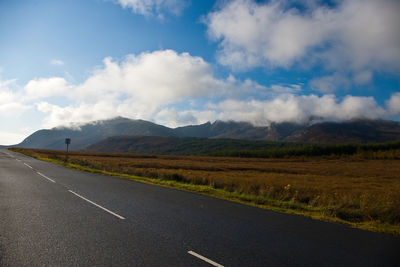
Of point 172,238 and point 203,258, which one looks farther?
point 172,238

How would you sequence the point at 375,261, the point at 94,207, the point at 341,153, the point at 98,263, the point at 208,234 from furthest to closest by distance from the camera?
the point at 341,153
the point at 94,207
the point at 208,234
the point at 375,261
the point at 98,263

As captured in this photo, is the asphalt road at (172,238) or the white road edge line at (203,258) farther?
the asphalt road at (172,238)

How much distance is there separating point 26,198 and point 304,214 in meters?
11.5

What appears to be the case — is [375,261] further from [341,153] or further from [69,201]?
[341,153]

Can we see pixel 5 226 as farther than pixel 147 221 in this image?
No

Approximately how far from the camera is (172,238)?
6.35 m

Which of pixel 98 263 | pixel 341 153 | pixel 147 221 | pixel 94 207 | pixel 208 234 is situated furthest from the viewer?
pixel 341 153

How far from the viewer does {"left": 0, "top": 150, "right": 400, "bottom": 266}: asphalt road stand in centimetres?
519

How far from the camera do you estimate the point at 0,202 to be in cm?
984

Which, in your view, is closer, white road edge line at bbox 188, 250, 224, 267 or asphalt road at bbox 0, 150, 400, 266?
white road edge line at bbox 188, 250, 224, 267

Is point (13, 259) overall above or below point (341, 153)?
below

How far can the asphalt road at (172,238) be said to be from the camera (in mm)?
5188

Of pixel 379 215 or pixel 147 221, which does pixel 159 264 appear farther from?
pixel 379 215

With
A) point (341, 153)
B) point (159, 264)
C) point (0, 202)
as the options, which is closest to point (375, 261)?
point (159, 264)
